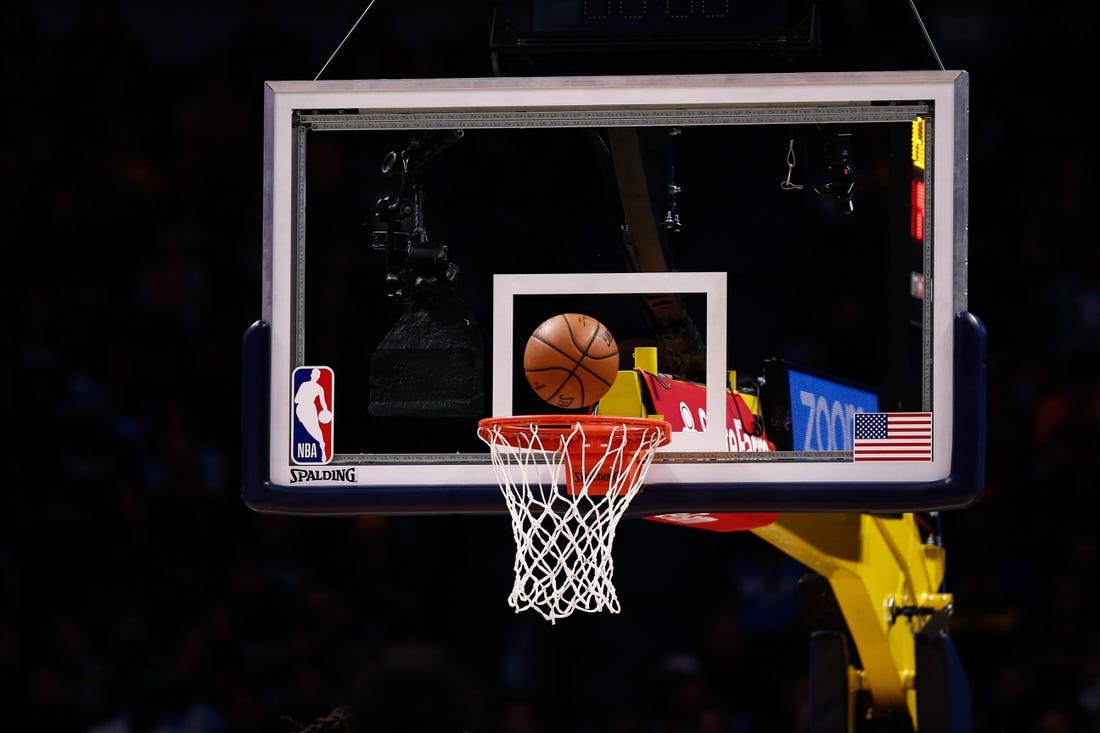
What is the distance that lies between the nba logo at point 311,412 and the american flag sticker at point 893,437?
1.33 metres

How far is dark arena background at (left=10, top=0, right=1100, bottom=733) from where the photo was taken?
8.27 metres

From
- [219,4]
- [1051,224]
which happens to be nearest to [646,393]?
[1051,224]

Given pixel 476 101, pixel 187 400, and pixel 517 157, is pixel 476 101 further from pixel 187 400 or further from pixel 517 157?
pixel 187 400

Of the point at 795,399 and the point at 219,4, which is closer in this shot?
the point at 795,399

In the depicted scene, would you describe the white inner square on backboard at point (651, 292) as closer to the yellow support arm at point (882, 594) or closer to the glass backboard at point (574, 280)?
the glass backboard at point (574, 280)

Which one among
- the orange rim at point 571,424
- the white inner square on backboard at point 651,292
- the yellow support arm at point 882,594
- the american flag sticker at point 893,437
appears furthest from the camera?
the yellow support arm at point 882,594

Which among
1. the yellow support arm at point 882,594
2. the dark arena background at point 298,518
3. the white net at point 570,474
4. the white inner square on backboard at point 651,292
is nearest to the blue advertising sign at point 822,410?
the white inner square on backboard at point 651,292

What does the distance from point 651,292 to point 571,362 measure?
31 centimetres

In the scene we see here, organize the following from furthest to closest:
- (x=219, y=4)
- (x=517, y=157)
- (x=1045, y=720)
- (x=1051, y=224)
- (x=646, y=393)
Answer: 1. (x=219, y=4)
2. (x=1051, y=224)
3. (x=1045, y=720)
4. (x=517, y=157)
5. (x=646, y=393)

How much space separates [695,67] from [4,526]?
5.09 metres

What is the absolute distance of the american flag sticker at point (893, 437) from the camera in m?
4.32

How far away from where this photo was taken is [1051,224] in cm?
979

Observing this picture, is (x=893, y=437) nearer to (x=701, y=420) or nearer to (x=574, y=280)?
(x=701, y=420)

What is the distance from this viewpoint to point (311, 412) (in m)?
4.50
